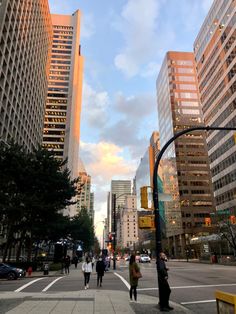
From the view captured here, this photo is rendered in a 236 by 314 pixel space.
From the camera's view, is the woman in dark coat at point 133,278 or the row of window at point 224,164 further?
the row of window at point 224,164

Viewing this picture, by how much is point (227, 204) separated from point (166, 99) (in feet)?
219

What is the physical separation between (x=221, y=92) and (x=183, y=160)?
153 ft

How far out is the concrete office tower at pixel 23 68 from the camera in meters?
58.4

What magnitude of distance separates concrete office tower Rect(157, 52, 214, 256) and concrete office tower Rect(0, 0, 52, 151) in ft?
172

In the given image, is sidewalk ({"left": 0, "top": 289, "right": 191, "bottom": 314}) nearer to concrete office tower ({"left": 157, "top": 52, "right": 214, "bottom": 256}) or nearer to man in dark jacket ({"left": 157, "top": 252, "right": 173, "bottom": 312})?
man in dark jacket ({"left": 157, "top": 252, "right": 173, "bottom": 312})

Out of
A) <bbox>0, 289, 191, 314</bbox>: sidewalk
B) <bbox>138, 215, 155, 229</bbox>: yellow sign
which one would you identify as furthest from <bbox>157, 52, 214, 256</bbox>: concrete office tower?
<bbox>0, 289, 191, 314</bbox>: sidewalk

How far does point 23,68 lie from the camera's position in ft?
233

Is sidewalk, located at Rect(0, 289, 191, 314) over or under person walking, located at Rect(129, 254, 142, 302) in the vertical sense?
under

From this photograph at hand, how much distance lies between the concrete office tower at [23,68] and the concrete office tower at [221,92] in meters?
44.2

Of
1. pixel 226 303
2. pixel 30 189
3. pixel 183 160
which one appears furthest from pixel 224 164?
pixel 226 303

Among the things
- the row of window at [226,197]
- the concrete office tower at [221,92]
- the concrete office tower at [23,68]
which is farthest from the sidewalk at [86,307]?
the row of window at [226,197]

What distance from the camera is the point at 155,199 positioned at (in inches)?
492

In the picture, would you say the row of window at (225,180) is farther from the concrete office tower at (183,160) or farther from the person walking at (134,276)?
the person walking at (134,276)

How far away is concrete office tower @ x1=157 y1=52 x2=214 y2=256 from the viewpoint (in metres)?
119
